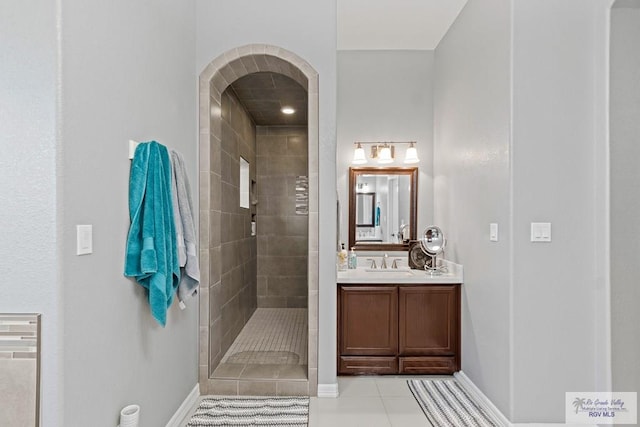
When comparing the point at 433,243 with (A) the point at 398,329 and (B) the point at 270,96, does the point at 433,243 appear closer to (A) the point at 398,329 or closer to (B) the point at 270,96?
(A) the point at 398,329

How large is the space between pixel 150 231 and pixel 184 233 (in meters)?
0.34

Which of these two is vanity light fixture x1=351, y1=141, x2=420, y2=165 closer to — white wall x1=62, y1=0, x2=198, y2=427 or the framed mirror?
the framed mirror

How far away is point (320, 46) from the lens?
298 centimetres

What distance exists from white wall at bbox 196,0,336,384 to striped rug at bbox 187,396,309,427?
1.03 feet

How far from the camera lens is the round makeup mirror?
11.9ft

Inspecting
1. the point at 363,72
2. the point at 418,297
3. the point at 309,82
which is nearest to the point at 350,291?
the point at 418,297

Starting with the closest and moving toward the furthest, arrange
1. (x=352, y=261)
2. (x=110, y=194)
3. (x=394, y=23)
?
(x=110, y=194), (x=394, y=23), (x=352, y=261)

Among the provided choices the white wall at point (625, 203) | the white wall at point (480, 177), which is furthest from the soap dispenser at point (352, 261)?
the white wall at point (625, 203)

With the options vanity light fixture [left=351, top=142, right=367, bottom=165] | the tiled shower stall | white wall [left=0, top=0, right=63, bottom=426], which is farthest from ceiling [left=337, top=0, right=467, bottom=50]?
white wall [left=0, top=0, right=63, bottom=426]

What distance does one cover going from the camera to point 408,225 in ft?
13.6

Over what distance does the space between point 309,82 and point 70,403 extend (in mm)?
2382

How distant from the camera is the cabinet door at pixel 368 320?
3322 millimetres

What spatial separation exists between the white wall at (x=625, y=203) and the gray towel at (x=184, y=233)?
2458 mm

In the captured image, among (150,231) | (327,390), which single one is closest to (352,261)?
(327,390)
